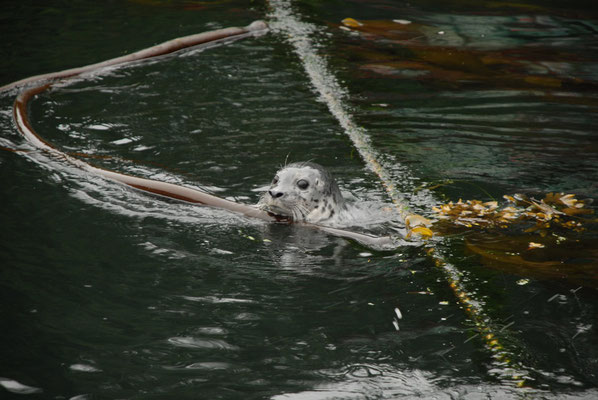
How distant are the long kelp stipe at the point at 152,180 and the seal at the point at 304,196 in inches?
3.4

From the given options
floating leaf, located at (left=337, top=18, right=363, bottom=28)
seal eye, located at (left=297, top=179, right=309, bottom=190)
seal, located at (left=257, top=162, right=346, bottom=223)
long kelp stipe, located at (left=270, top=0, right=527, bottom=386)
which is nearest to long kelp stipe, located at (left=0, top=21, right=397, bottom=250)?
seal, located at (left=257, top=162, right=346, bottom=223)

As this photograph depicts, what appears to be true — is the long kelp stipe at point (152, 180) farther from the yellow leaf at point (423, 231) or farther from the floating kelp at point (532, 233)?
the floating kelp at point (532, 233)

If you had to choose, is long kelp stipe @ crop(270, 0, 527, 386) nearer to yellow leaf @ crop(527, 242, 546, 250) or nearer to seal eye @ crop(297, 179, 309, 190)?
yellow leaf @ crop(527, 242, 546, 250)

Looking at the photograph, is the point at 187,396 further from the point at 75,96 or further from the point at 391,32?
the point at 391,32

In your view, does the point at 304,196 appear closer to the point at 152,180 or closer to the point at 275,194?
the point at 275,194

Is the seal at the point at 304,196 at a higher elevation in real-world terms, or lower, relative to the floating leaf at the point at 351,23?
lower

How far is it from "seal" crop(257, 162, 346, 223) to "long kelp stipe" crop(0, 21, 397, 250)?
9 cm

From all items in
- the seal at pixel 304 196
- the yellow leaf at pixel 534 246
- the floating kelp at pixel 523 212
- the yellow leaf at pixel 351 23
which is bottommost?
the yellow leaf at pixel 534 246

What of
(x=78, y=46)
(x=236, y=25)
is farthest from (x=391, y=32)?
(x=78, y=46)

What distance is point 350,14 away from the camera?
1016 centimetres

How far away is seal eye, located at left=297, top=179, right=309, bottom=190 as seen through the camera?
16.4ft

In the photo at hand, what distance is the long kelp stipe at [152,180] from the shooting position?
4895 millimetres

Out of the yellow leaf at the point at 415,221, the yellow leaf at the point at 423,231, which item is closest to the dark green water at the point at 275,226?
the yellow leaf at the point at 423,231

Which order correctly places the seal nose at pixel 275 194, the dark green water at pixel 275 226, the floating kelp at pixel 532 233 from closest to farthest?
the dark green water at pixel 275 226 < the floating kelp at pixel 532 233 < the seal nose at pixel 275 194
